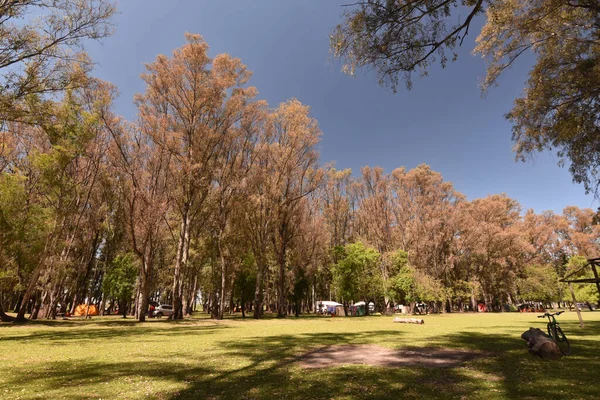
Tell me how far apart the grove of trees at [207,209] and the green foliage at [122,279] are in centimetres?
17

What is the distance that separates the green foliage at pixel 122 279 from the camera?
3593 centimetres

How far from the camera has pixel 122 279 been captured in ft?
120

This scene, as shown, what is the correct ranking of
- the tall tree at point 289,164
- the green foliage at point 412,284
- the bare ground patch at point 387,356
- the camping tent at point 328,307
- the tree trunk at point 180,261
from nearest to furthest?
the bare ground patch at point 387,356 < the tree trunk at point 180,261 < the tall tree at point 289,164 < the green foliage at point 412,284 < the camping tent at point 328,307

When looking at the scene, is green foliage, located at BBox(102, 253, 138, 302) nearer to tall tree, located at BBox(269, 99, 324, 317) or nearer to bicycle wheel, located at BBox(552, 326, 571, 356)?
tall tree, located at BBox(269, 99, 324, 317)

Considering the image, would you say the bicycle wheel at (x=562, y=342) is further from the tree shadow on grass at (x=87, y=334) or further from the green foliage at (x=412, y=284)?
the green foliage at (x=412, y=284)

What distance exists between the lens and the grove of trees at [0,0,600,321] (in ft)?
69.7

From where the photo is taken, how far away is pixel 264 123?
35.3 metres

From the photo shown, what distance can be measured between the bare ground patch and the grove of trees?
51.5 ft

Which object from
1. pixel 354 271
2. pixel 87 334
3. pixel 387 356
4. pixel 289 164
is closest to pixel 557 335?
pixel 387 356

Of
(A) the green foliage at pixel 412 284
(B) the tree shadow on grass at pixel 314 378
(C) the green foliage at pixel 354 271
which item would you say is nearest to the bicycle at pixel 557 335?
(B) the tree shadow on grass at pixel 314 378

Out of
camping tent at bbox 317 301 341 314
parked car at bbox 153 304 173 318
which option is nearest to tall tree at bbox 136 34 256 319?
parked car at bbox 153 304 173 318

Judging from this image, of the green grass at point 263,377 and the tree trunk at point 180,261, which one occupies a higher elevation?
the tree trunk at point 180,261

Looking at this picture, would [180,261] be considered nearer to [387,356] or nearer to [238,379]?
[387,356]

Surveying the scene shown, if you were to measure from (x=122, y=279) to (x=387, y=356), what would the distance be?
35959 millimetres
